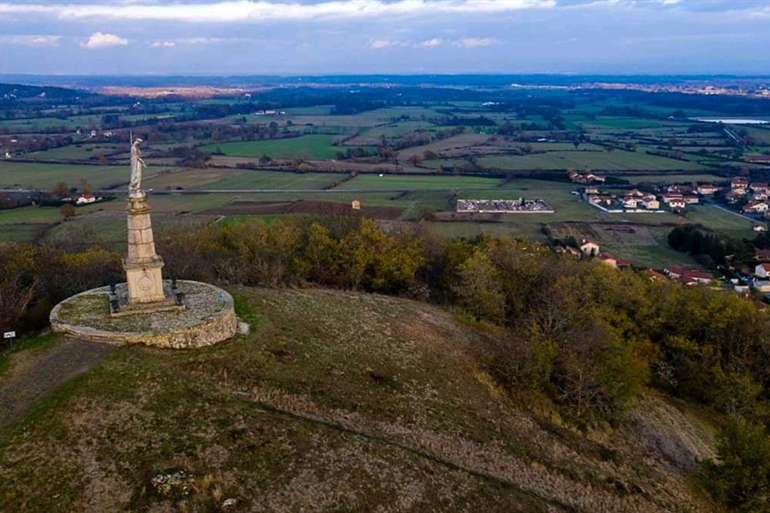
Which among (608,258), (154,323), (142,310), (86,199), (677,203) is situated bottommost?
(608,258)

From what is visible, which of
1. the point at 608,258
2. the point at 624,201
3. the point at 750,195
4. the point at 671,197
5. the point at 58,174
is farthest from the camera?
the point at 58,174

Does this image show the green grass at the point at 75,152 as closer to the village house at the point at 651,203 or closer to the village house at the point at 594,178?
the village house at the point at 594,178

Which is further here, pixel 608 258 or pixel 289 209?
pixel 289 209

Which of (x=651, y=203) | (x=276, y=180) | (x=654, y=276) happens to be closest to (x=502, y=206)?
(x=651, y=203)

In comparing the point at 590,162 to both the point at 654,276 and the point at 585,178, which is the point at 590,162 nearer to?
the point at 585,178

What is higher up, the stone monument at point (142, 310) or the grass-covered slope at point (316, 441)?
the stone monument at point (142, 310)

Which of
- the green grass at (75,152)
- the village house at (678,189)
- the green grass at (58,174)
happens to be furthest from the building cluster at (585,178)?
the green grass at (75,152)

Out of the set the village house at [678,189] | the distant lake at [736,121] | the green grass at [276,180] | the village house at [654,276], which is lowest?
the village house at [654,276]

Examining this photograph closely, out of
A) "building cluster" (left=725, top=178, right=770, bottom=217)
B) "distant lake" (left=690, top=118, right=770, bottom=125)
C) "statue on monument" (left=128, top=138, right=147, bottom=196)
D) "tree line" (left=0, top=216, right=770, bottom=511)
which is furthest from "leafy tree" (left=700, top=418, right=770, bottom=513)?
"distant lake" (left=690, top=118, right=770, bottom=125)
